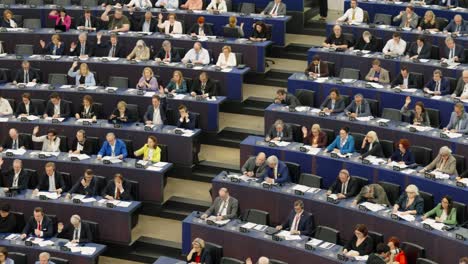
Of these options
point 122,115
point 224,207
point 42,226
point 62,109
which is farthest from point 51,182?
point 224,207

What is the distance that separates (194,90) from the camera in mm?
19625

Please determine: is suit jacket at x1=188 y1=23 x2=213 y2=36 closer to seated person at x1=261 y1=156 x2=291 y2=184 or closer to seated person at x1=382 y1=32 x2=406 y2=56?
seated person at x1=382 y1=32 x2=406 y2=56

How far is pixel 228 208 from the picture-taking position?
16172mm

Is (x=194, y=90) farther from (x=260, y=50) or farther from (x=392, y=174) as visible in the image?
(x=392, y=174)

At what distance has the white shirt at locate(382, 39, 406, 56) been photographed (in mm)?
20391

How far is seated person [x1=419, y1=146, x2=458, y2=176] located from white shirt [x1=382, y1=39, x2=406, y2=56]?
4520 mm

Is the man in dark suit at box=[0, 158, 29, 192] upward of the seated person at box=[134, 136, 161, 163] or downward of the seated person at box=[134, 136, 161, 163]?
downward

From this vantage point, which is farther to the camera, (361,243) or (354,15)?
(354,15)

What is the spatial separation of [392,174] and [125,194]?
176 inches

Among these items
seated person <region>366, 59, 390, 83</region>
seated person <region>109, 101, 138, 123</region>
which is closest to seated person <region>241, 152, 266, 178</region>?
seated person <region>109, 101, 138, 123</region>

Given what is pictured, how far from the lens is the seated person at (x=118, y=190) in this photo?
16812 millimetres

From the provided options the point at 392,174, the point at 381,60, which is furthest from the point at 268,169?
the point at 381,60

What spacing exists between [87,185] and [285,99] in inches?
169

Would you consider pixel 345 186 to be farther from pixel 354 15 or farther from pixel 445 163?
pixel 354 15
